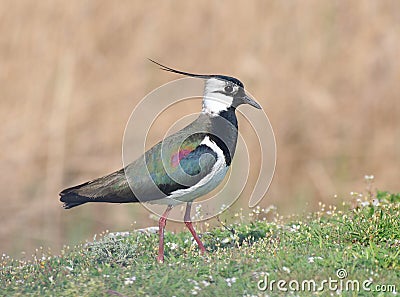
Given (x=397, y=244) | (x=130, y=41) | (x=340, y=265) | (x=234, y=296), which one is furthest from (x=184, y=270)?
(x=130, y=41)

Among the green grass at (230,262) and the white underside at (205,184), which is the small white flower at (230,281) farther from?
the white underside at (205,184)

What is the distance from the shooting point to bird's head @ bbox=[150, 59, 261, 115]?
7.51m

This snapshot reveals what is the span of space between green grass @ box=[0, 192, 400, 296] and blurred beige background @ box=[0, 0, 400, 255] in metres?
4.49

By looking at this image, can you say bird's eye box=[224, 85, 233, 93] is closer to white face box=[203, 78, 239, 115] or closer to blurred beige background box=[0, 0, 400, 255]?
white face box=[203, 78, 239, 115]

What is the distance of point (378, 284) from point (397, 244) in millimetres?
880

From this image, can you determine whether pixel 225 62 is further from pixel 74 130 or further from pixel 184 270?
pixel 184 270

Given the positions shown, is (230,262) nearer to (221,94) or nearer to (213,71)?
(221,94)

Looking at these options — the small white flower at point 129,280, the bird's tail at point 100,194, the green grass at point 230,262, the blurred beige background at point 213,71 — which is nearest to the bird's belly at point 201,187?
the bird's tail at point 100,194

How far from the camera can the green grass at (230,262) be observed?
6031mm

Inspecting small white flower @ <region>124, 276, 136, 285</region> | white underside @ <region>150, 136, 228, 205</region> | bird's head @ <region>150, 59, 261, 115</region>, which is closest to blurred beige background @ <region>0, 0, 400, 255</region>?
bird's head @ <region>150, 59, 261, 115</region>

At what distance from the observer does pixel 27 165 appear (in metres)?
12.1

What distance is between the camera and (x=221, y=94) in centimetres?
754

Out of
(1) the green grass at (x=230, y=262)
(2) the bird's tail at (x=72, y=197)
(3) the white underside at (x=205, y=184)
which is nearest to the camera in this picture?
(1) the green grass at (x=230, y=262)

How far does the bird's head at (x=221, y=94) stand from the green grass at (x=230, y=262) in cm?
116
